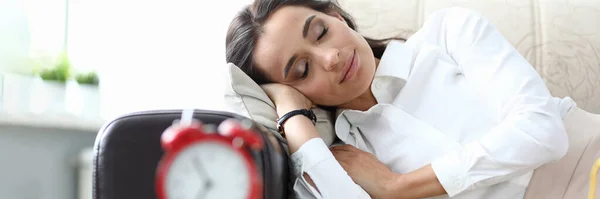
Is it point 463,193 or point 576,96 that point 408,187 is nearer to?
point 463,193

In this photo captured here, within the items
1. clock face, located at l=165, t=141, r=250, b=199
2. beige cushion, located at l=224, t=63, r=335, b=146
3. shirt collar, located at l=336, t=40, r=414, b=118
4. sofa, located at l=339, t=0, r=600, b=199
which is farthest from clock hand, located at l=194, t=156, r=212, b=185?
sofa, located at l=339, t=0, r=600, b=199

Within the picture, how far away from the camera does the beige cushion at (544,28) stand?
1.51 metres

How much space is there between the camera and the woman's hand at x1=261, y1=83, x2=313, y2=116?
1.13m

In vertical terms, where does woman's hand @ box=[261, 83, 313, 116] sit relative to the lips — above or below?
below

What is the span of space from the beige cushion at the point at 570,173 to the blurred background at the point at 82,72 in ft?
3.79

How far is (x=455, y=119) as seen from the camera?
113cm

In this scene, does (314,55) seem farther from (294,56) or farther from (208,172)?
(208,172)

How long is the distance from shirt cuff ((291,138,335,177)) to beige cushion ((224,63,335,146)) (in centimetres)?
10

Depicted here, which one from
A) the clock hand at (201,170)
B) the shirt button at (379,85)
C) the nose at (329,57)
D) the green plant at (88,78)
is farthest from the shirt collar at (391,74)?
the green plant at (88,78)

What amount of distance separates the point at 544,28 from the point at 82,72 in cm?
161

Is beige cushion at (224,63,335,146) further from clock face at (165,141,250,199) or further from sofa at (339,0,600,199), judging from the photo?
clock face at (165,141,250,199)

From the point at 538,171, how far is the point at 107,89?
5.45ft

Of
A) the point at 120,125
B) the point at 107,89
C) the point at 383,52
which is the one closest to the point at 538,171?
the point at 383,52

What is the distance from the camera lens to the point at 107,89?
2.29 meters
